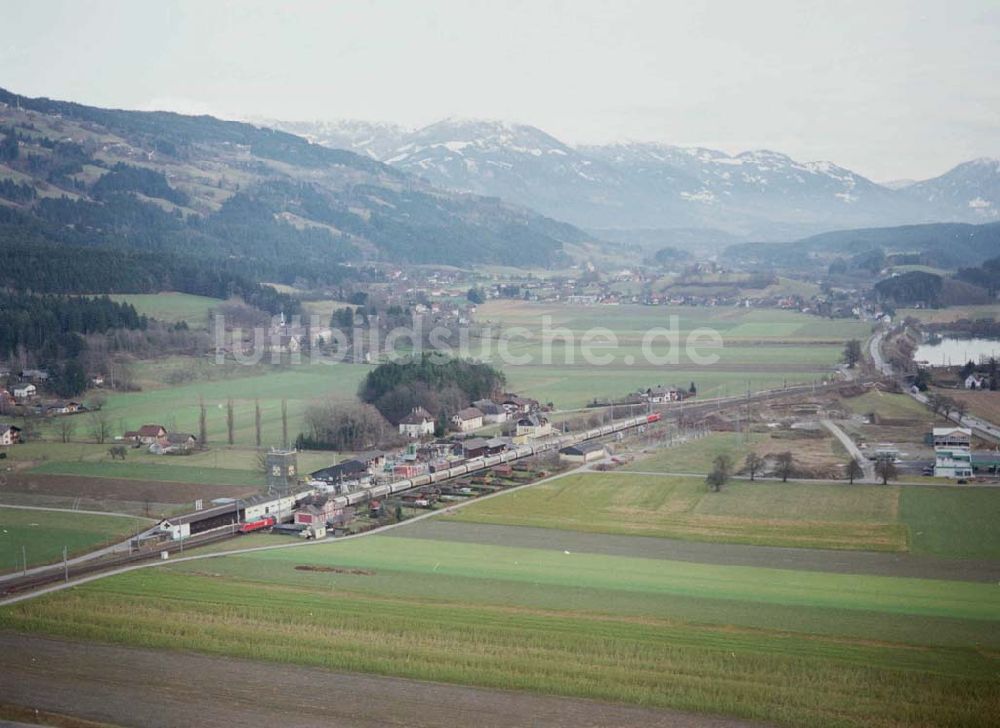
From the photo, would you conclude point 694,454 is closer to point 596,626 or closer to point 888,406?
point 888,406

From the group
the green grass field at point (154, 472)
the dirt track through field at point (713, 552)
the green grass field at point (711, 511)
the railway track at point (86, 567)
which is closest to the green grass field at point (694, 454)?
the green grass field at point (711, 511)

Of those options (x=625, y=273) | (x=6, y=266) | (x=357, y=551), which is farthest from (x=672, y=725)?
(x=625, y=273)

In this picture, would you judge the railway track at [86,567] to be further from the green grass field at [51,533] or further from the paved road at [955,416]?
the paved road at [955,416]

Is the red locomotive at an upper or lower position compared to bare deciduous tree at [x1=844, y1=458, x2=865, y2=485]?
lower

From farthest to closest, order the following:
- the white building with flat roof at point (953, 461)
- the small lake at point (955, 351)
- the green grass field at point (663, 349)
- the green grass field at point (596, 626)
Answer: the small lake at point (955, 351) → the green grass field at point (663, 349) → the white building with flat roof at point (953, 461) → the green grass field at point (596, 626)

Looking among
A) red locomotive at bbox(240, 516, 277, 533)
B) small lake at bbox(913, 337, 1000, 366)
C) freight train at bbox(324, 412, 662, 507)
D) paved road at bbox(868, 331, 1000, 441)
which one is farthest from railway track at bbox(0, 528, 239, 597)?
small lake at bbox(913, 337, 1000, 366)

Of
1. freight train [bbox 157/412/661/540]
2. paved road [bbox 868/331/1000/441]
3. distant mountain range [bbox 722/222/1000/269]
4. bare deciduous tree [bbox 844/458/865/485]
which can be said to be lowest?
freight train [bbox 157/412/661/540]

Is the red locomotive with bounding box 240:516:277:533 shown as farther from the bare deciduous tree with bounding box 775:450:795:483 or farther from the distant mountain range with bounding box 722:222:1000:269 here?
the distant mountain range with bounding box 722:222:1000:269
